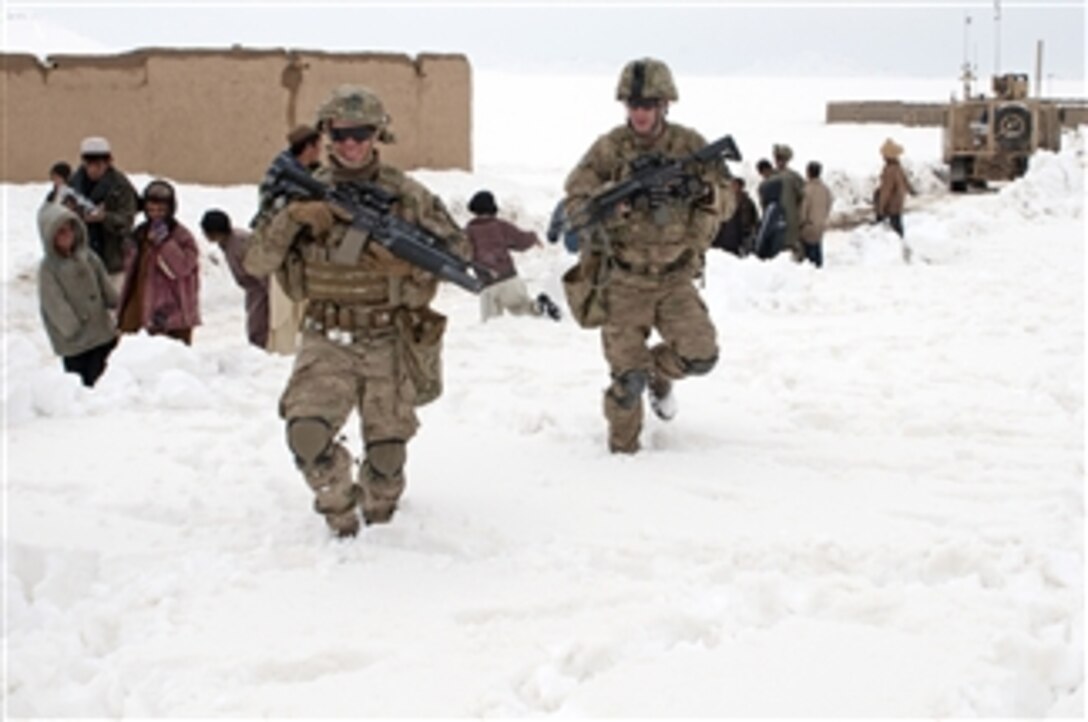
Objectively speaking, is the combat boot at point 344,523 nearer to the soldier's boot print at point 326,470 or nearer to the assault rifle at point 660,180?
the soldier's boot print at point 326,470

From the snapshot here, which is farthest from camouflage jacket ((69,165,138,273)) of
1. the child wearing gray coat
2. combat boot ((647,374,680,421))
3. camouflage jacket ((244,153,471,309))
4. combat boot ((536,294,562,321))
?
camouflage jacket ((244,153,471,309))

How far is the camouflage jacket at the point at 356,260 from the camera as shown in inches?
196

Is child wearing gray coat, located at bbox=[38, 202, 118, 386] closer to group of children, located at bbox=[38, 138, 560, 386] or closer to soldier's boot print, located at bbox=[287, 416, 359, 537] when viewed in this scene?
group of children, located at bbox=[38, 138, 560, 386]

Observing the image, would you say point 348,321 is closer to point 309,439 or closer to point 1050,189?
point 309,439

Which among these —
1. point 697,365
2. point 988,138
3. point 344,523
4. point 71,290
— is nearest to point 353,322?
point 344,523

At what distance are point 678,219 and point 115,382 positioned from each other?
3.25 meters

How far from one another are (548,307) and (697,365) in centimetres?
438

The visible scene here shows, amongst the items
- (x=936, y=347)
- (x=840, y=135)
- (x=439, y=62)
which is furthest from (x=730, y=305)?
(x=840, y=135)

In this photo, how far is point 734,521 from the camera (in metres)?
5.32

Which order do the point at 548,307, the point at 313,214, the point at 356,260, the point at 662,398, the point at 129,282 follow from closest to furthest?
1. the point at 313,214
2. the point at 356,260
3. the point at 662,398
4. the point at 129,282
5. the point at 548,307

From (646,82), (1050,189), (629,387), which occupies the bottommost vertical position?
(629,387)

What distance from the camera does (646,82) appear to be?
5977mm

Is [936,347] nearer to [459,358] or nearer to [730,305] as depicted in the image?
[730,305]

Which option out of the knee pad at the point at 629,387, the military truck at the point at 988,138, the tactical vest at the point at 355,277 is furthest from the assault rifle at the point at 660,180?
the military truck at the point at 988,138
